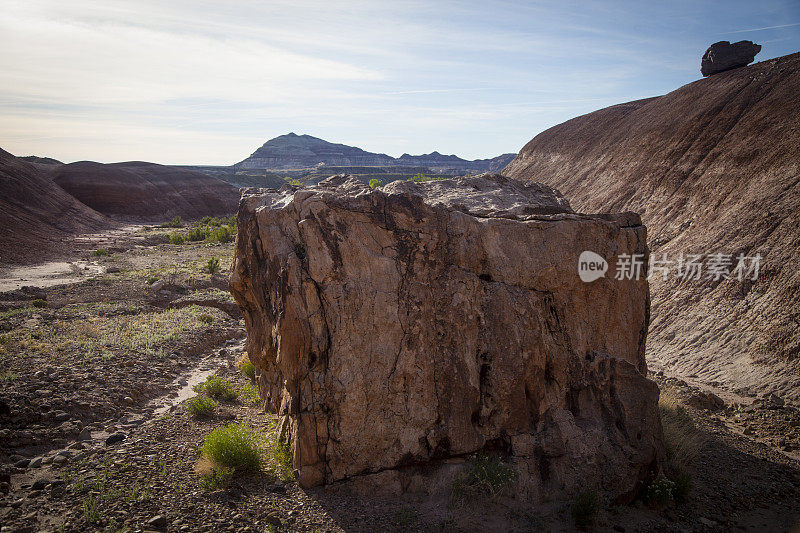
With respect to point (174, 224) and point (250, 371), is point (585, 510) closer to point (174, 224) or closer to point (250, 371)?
point (250, 371)

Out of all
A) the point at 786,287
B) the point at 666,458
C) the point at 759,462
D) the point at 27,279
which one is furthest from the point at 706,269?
the point at 27,279

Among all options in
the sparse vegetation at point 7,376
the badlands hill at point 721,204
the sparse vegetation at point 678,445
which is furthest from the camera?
the badlands hill at point 721,204

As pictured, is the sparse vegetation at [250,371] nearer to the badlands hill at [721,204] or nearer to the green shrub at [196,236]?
the badlands hill at [721,204]

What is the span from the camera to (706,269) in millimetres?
16188

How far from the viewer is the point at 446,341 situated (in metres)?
6.83

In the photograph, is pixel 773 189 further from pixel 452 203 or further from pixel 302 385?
pixel 302 385

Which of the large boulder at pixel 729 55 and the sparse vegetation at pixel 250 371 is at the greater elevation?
the large boulder at pixel 729 55

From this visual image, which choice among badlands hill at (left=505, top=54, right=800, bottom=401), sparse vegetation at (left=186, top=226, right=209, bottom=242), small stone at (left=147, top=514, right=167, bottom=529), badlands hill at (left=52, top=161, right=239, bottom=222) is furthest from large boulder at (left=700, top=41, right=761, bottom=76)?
badlands hill at (left=52, top=161, right=239, bottom=222)

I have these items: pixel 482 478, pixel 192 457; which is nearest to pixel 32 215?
pixel 192 457

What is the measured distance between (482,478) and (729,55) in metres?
35.9

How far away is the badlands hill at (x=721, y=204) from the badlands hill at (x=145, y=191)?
4481cm

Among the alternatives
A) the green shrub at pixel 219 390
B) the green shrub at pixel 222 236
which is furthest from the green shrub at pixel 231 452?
the green shrub at pixel 222 236

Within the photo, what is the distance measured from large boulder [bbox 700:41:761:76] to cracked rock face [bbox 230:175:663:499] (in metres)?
31.4

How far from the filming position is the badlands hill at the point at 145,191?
51.1m
